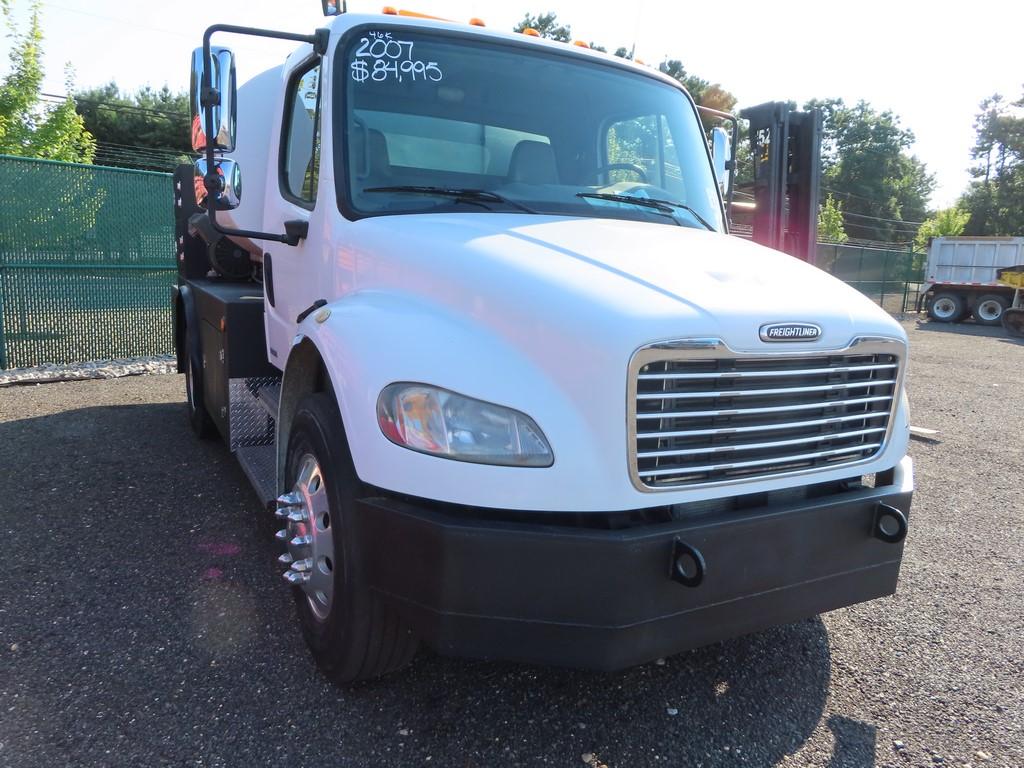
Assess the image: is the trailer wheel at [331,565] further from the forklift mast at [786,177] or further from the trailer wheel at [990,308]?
the trailer wheel at [990,308]

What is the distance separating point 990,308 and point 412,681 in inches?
980

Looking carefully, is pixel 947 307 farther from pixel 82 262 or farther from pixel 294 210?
pixel 294 210

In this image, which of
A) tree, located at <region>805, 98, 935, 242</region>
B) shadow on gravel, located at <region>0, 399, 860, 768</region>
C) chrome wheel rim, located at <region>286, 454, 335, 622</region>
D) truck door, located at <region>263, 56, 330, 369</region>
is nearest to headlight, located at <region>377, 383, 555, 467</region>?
chrome wheel rim, located at <region>286, 454, 335, 622</region>

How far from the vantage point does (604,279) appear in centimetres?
241

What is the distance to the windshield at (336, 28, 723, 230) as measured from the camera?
3.24 meters

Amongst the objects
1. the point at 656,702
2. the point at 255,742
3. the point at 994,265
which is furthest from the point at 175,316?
the point at 994,265

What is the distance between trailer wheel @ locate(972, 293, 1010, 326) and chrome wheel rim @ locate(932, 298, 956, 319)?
0.63 metres

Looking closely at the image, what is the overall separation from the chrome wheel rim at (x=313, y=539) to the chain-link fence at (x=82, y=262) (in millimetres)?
7418

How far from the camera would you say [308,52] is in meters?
3.74

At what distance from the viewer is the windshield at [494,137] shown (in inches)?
127

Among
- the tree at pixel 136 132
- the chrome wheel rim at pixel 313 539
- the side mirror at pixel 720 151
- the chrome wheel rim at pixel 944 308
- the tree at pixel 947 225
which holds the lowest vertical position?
the chrome wheel rim at pixel 944 308

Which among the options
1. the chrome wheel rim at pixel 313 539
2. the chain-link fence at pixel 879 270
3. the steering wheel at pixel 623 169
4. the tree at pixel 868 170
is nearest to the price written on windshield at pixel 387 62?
the steering wheel at pixel 623 169

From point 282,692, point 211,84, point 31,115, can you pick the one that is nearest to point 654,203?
point 211,84

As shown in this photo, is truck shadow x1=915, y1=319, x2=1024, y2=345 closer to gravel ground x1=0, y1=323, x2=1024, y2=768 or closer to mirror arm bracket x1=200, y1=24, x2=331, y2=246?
gravel ground x1=0, y1=323, x2=1024, y2=768
